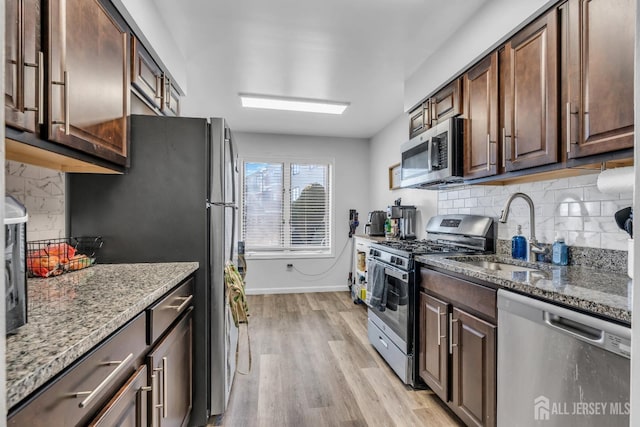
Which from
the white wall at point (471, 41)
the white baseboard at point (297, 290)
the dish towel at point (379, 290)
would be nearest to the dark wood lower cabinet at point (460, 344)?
the dish towel at point (379, 290)

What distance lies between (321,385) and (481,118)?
2.09 meters

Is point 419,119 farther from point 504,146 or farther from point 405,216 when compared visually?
point 405,216

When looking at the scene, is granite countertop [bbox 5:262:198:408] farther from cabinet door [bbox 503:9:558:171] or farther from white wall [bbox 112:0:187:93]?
cabinet door [bbox 503:9:558:171]

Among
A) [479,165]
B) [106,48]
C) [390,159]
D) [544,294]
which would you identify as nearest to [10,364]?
[106,48]

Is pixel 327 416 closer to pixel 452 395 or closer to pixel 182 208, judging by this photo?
pixel 452 395

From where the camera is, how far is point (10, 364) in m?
0.58

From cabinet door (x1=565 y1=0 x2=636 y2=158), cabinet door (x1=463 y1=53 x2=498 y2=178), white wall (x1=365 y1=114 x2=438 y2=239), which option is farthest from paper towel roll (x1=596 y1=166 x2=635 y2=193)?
white wall (x1=365 y1=114 x2=438 y2=239)

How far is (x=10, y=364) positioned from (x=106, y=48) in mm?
1319

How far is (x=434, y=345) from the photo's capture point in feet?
6.31

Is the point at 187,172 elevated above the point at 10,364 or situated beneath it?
elevated above

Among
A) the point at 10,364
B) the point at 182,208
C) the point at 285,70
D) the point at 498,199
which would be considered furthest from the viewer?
the point at 285,70

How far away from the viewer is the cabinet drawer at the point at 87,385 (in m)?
0.59

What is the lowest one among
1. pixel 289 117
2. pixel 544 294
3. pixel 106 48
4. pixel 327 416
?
pixel 327 416

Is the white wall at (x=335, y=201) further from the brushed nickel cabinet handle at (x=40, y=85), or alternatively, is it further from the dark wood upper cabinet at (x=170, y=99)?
the brushed nickel cabinet handle at (x=40, y=85)
